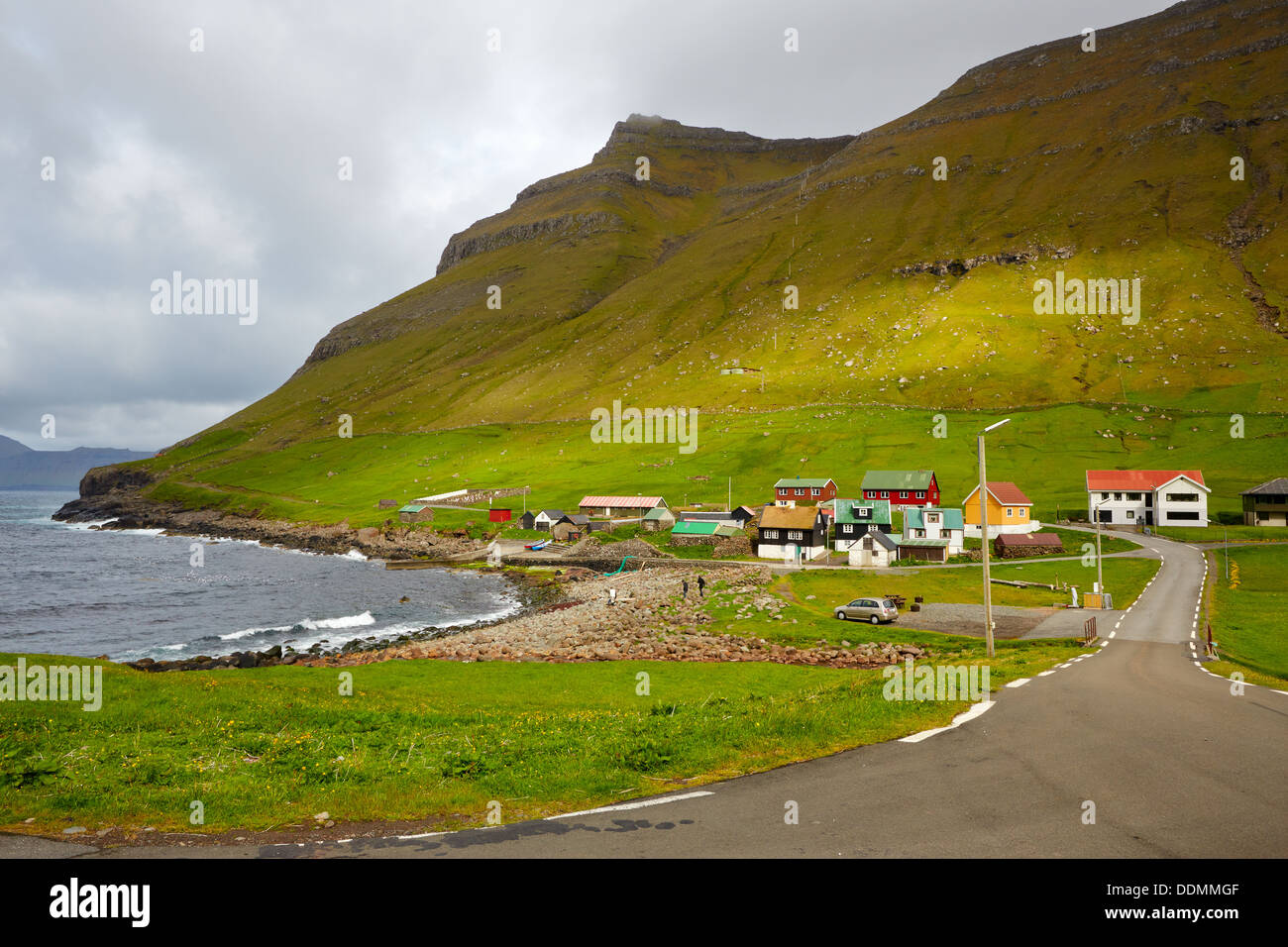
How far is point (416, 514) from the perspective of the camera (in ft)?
489

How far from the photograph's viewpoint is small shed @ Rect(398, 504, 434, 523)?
14700 centimetres

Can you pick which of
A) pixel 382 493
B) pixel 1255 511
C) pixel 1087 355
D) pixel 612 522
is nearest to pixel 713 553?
pixel 612 522

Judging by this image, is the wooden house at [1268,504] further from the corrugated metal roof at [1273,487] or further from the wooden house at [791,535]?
the wooden house at [791,535]

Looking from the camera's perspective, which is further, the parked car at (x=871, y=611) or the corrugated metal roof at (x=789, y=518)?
the corrugated metal roof at (x=789, y=518)

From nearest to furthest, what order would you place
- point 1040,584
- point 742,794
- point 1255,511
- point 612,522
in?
point 742,794, point 1040,584, point 1255,511, point 612,522

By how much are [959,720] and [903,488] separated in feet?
336

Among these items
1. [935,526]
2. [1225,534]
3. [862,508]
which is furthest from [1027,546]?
[1225,534]

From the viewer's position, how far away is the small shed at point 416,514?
482 ft

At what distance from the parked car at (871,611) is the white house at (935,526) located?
41.6 metres

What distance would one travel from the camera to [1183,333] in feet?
609

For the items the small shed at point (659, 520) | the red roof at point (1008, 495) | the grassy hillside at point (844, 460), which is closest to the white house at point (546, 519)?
the grassy hillside at point (844, 460)

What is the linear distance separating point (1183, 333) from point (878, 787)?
22809 cm

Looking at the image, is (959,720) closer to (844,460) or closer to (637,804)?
(637,804)
